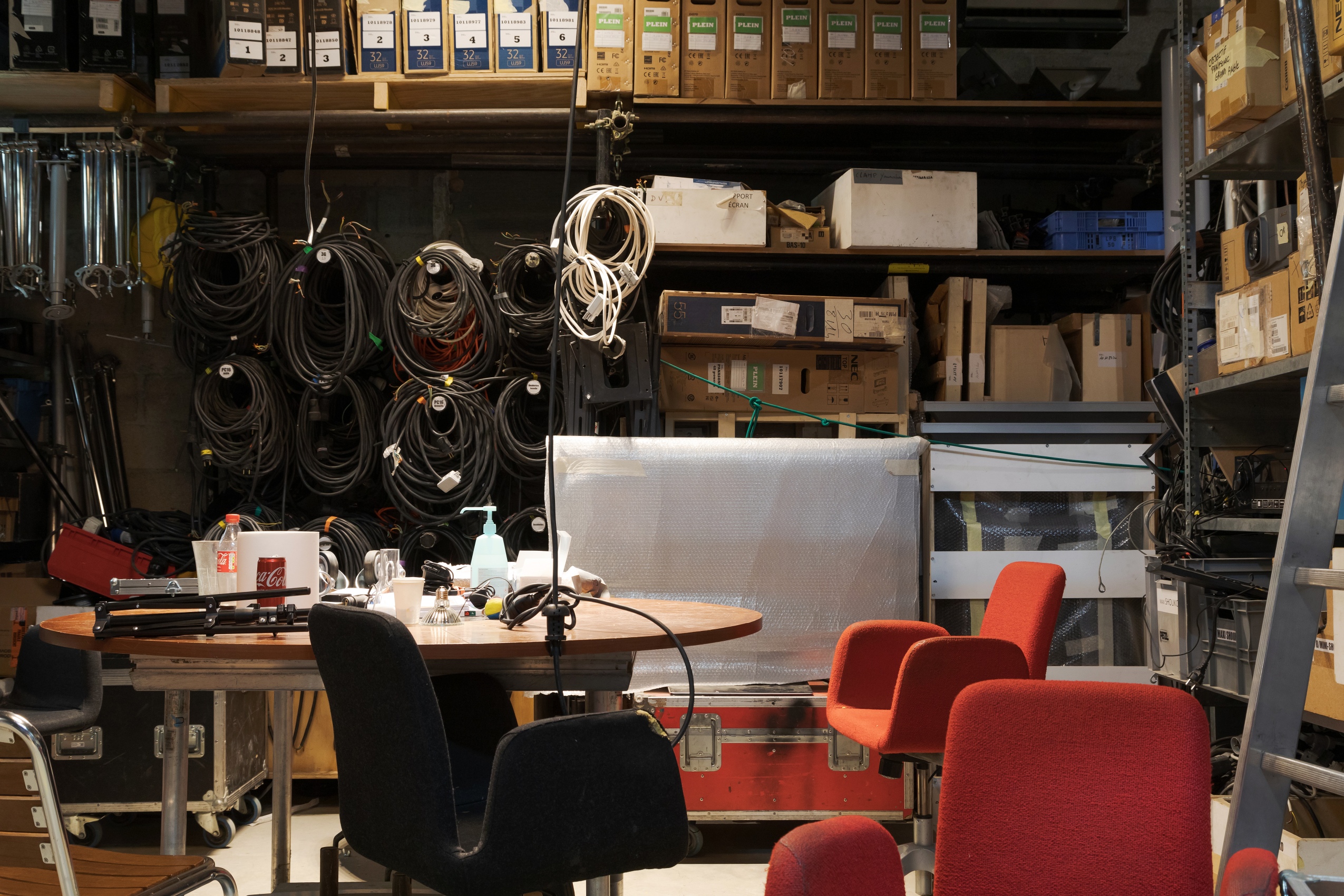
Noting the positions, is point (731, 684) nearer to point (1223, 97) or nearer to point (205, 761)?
point (205, 761)

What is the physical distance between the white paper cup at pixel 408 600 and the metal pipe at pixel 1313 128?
5.72 ft

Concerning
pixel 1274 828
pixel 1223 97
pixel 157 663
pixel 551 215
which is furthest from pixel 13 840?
pixel 551 215

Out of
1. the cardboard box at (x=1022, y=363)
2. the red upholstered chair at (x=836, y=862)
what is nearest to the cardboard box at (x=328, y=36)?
the cardboard box at (x=1022, y=363)

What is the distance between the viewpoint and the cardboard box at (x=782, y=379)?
12.0 ft

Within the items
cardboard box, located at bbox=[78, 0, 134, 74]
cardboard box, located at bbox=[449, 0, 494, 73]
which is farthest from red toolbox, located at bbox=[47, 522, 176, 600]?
cardboard box, located at bbox=[449, 0, 494, 73]

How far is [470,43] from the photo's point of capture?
3717mm

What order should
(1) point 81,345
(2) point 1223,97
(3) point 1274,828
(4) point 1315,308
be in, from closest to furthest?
(3) point 1274,828
(4) point 1315,308
(2) point 1223,97
(1) point 81,345

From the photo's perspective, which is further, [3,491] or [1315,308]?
[3,491]

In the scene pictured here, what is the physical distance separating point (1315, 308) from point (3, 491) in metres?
4.36

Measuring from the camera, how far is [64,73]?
11.8 feet

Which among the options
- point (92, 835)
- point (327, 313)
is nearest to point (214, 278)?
point (327, 313)

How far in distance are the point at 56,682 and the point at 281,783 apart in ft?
1.82

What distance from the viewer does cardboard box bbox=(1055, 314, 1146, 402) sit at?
12.3ft

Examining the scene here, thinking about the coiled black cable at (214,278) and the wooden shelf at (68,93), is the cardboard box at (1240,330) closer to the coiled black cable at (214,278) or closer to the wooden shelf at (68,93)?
the coiled black cable at (214,278)
